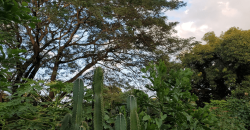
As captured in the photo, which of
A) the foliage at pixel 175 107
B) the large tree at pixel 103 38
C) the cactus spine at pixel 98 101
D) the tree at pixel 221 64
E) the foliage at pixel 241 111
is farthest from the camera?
the tree at pixel 221 64

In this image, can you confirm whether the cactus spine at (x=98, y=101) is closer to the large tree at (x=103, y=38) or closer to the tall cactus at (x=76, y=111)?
the tall cactus at (x=76, y=111)

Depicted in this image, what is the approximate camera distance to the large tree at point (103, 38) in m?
6.85

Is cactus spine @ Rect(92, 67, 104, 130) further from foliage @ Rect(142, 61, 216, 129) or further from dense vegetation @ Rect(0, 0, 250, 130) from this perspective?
foliage @ Rect(142, 61, 216, 129)

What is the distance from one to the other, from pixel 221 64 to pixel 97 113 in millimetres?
15113

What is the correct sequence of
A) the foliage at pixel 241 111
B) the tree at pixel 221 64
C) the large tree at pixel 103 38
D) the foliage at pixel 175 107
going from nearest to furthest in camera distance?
the foliage at pixel 175 107, the foliage at pixel 241 111, the large tree at pixel 103 38, the tree at pixel 221 64

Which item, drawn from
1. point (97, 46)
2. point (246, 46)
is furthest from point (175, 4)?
point (246, 46)

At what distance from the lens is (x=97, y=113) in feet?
3.81

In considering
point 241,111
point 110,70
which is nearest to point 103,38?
point 110,70

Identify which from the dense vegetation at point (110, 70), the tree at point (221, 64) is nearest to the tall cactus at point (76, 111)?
the dense vegetation at point (110, 70)

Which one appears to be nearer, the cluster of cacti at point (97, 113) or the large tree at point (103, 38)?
the cluster of cacti at point (97, 113)

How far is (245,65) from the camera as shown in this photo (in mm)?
13344

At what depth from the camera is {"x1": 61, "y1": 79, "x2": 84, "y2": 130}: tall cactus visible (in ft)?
3.80

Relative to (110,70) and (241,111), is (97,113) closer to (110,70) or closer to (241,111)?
(241,111)

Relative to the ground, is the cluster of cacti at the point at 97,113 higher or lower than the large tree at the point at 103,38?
lower
